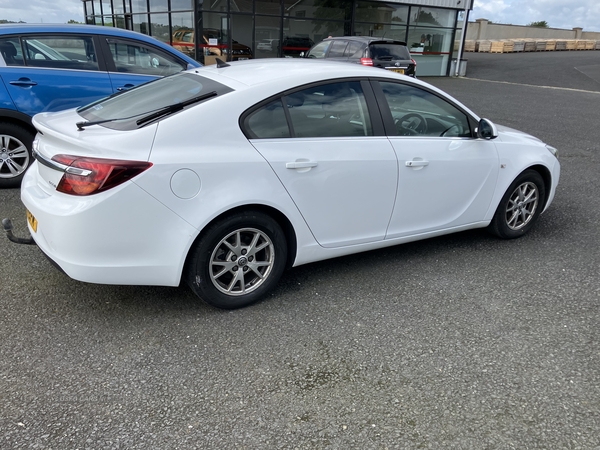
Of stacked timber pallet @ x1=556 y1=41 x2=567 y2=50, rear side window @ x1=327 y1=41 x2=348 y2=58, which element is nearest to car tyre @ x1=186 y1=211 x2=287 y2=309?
rear side window @ x1=327 y1=41 x2=348 y2=58

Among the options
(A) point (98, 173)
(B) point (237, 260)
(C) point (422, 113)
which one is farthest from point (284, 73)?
(A) point (98, 173)

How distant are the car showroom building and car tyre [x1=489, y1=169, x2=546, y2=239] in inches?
579

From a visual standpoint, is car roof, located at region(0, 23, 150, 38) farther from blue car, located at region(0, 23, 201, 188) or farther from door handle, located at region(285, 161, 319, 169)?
door handle, located at region(285, 161, 319, 169)

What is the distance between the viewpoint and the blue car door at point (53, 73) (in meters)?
5.46

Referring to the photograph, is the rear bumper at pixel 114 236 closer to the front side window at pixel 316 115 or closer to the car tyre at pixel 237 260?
the car tyre at pixel 237 260

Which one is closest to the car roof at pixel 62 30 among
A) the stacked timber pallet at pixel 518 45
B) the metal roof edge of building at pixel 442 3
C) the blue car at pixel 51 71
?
the blue car at pixel 51 71

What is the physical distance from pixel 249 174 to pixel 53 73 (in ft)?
12.3

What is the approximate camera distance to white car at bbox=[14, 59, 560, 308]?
2.86m

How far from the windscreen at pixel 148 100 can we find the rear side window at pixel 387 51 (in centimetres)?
1091

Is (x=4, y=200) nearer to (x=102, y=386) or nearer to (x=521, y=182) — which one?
(x=102, y=386)

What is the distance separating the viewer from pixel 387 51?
45.7ft

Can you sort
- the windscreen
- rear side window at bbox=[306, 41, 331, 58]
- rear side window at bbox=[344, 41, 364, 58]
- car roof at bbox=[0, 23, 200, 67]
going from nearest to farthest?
the windscreen < car roof at bbox=[0, 23, 200, 67] < rear side window at bbox=[344, 41, 364, 58] < rear side window at bbox=[306, 41, 331, 58]

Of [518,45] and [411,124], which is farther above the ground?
[411,124]

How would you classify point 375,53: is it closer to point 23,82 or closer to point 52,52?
point 52,52
